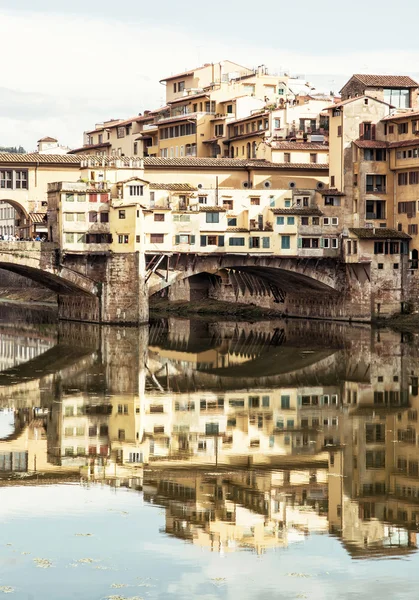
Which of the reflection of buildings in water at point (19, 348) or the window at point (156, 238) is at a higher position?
the window at point (156, 238)

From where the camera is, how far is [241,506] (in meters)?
26.6

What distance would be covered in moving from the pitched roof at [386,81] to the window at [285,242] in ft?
33.0

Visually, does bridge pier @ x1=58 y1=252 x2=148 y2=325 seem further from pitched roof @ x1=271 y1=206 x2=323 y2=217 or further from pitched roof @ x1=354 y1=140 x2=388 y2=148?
pitched roof @ x1=354 y1=140 x2=388 y2=148

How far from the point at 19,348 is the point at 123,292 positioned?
12477mm

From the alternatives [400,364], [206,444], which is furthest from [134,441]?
[400,364]

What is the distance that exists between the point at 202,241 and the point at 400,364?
22883 millimetres

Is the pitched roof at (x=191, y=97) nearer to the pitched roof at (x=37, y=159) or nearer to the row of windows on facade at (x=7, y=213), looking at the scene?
the pitched roof at (x=37, y=159)

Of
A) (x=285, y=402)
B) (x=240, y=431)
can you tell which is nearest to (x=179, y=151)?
(x=285, y=402)

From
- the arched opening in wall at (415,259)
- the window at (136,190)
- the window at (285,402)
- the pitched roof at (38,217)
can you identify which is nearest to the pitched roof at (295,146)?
the arched opening in wall at (415,259)

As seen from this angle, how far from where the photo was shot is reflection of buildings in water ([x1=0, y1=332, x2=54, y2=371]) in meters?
53.9

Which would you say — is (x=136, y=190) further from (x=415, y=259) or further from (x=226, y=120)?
(x=226, y=120)

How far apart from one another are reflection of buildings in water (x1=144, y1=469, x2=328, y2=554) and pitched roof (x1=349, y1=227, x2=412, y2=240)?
43.2 meters

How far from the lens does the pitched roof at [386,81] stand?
7519 centimetres

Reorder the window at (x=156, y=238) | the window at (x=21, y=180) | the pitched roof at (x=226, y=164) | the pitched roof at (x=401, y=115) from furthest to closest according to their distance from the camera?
the pitched roof at (x=226, y=164)
the window at (x=21, y=180)
the window at (x=156, y=238)
the pitched roof at (x=401, y=115)
